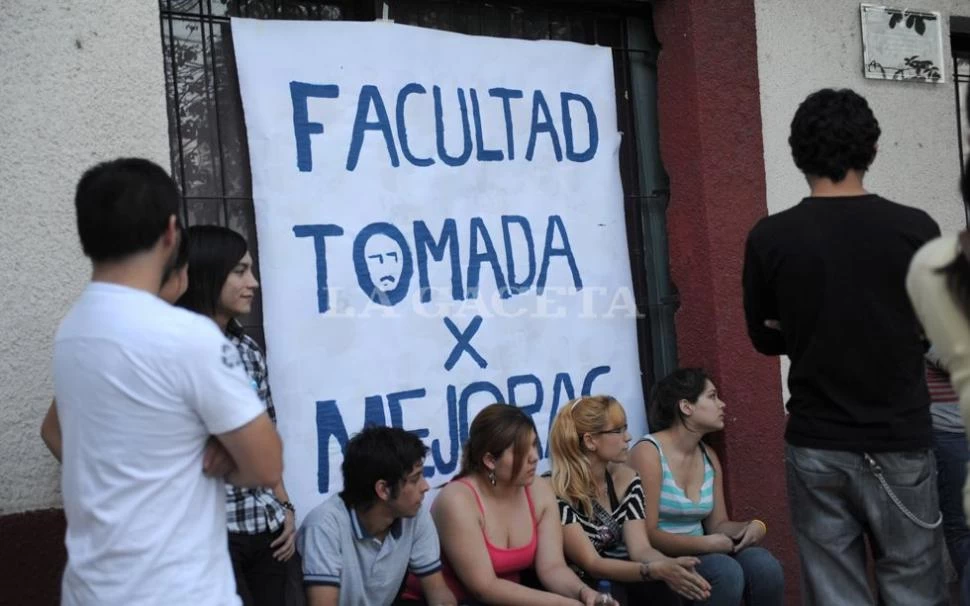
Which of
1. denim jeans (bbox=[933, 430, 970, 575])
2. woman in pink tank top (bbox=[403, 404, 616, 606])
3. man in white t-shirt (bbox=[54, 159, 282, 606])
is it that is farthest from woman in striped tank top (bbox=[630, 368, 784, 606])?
man in white t-shirt (bbox=[54, 159, 282, 606])

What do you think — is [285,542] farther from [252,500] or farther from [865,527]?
[865,527]

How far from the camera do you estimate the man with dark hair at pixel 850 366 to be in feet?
11.2

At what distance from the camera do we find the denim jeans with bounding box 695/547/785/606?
491 centimetres

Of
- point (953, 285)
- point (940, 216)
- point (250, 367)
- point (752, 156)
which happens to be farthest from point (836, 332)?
point (940, 216)

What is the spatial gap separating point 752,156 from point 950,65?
1445 mm

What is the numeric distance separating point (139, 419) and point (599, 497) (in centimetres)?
281

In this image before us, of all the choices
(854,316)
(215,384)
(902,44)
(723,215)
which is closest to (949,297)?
(854,316)

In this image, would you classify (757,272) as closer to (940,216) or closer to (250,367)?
(250,367)

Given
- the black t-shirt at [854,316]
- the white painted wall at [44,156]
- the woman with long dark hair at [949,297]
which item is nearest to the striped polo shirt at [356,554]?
the white painted wall at [44,156]

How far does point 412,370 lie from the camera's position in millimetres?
4961

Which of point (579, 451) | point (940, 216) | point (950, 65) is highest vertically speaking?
point (950, 65)

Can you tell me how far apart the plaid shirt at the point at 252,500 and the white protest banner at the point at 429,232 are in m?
0.55

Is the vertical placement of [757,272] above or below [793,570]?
above

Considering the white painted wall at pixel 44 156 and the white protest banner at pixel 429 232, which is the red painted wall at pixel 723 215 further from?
the white painted wall at pixel 44 156
